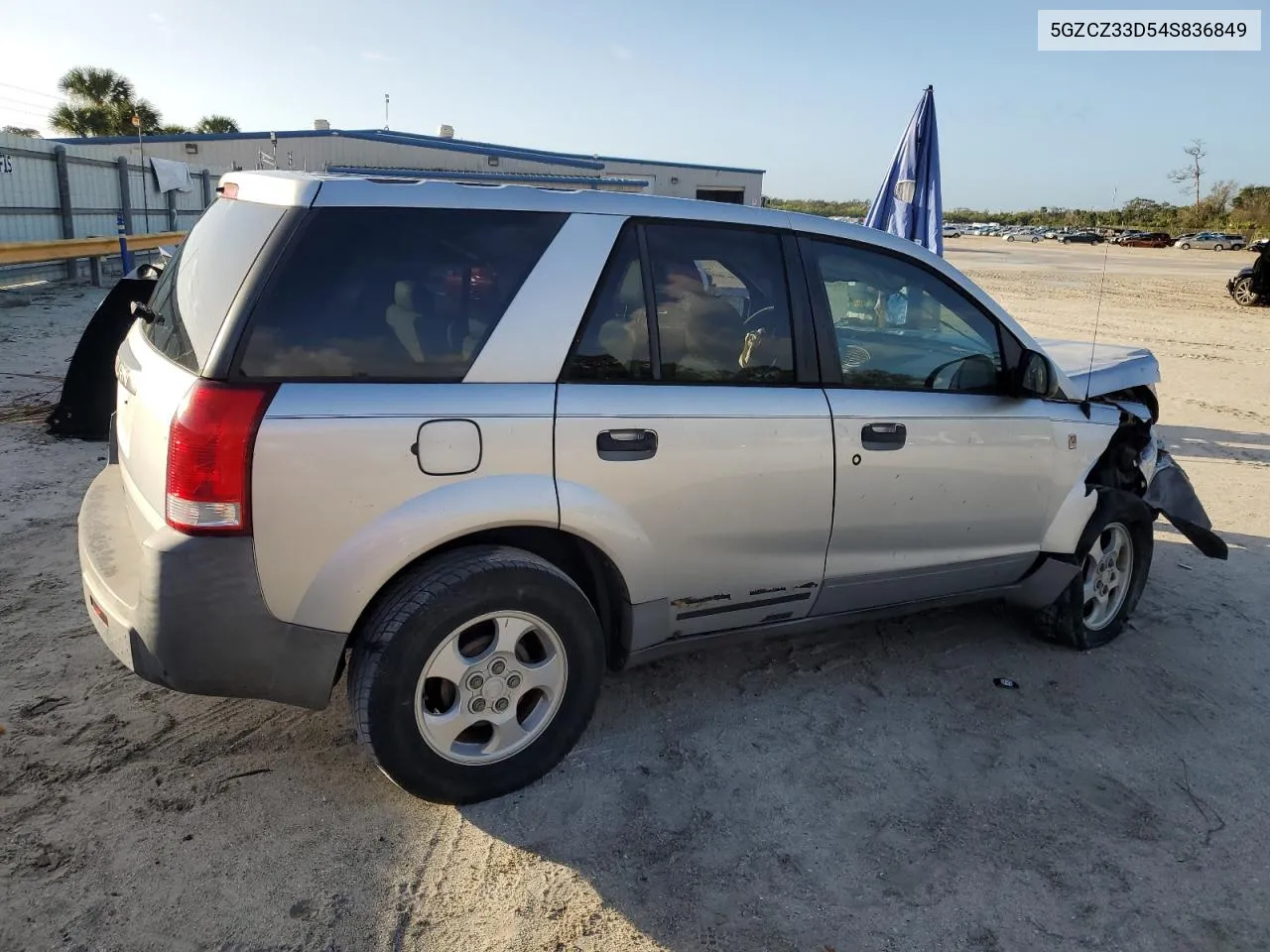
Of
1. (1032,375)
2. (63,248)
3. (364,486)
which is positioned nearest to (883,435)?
(1032,375)

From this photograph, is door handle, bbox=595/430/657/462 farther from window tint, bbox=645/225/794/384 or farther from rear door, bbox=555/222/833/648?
window tint, bbox=645/225/794/384

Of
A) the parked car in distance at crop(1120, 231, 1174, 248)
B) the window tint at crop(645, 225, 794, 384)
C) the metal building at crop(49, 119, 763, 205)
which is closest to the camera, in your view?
the window tint at crop(645, 225, 794, 384)

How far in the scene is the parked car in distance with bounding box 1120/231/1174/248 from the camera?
6044 cm

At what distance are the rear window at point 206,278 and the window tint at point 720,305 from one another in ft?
4.08

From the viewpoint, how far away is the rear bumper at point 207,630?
98.5 inches

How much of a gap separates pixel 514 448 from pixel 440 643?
2.04 ft

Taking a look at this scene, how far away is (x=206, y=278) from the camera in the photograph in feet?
9.31

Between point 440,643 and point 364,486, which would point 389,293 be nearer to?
point 364,486

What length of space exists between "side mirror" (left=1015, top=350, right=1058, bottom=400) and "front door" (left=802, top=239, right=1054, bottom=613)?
9 cm

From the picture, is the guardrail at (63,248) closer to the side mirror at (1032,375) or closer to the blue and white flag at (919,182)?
the blue and white flag at (919,182)

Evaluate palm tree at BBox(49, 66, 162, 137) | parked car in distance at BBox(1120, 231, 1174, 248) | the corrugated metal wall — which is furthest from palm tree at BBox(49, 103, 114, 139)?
parked car in distance at BBox(1120, 231, 1174, 248)

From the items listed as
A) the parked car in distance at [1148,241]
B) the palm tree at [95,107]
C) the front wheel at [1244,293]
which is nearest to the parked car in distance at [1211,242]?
the parked car in distance at [1148,241]

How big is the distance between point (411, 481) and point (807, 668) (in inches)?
84.2

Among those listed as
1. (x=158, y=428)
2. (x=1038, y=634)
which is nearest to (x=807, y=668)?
(x=1038, y=634)
